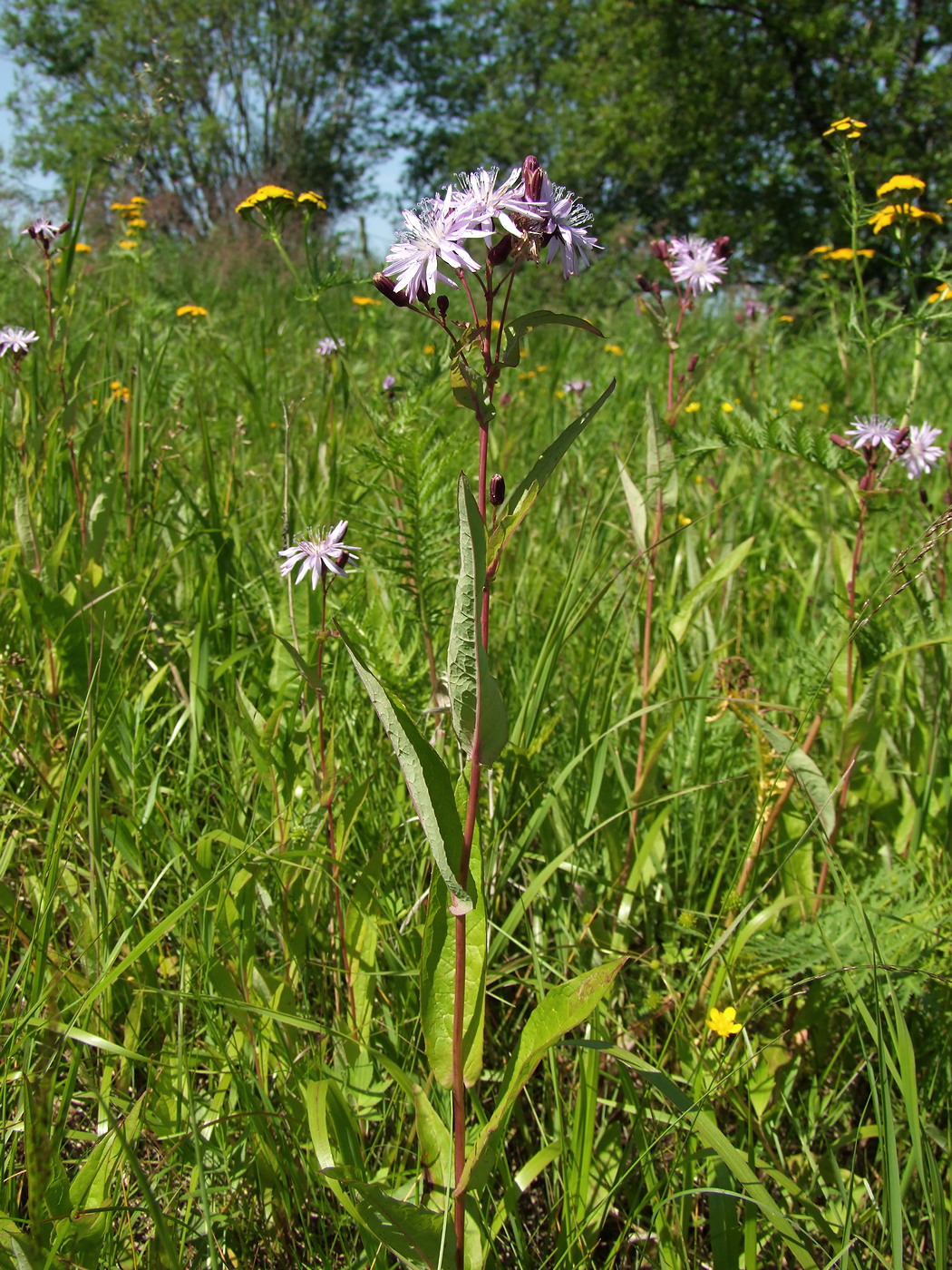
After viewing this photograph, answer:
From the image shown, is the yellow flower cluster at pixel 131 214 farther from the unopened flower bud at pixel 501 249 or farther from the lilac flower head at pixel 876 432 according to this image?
the unopened flower bud at pixel 501 249

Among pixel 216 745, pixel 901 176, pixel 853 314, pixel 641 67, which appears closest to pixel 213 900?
pixel 216 745

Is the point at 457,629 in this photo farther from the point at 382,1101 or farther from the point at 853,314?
the point at 853,314

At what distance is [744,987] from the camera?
4.04ft

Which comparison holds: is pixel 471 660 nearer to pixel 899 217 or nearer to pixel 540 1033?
pixel 540 1033

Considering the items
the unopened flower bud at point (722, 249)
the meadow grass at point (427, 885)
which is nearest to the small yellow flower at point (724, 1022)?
the meadow grass at point (427, 885)

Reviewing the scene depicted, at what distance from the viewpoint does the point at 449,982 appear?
83 centimetres

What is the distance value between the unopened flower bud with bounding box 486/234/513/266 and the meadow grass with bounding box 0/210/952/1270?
1.50ft

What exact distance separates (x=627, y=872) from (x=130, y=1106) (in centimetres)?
76

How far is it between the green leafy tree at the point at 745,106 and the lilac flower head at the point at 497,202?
487 inches

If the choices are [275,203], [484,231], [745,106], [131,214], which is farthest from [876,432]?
[745,106]

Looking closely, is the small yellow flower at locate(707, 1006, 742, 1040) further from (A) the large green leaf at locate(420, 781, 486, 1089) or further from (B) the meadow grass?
(A) the large green leaf at locate(420, 781, 486, 1089)

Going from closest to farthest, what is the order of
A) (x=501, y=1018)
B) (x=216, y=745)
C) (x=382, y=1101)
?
1. (x=382, y=1101)
2. (x=501, y=1018)
3. (x=216, y=745)

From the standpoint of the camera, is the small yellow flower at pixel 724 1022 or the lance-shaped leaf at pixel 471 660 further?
the small yellow flower at pixel 724 1022

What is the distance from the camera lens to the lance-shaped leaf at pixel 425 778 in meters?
0.71
